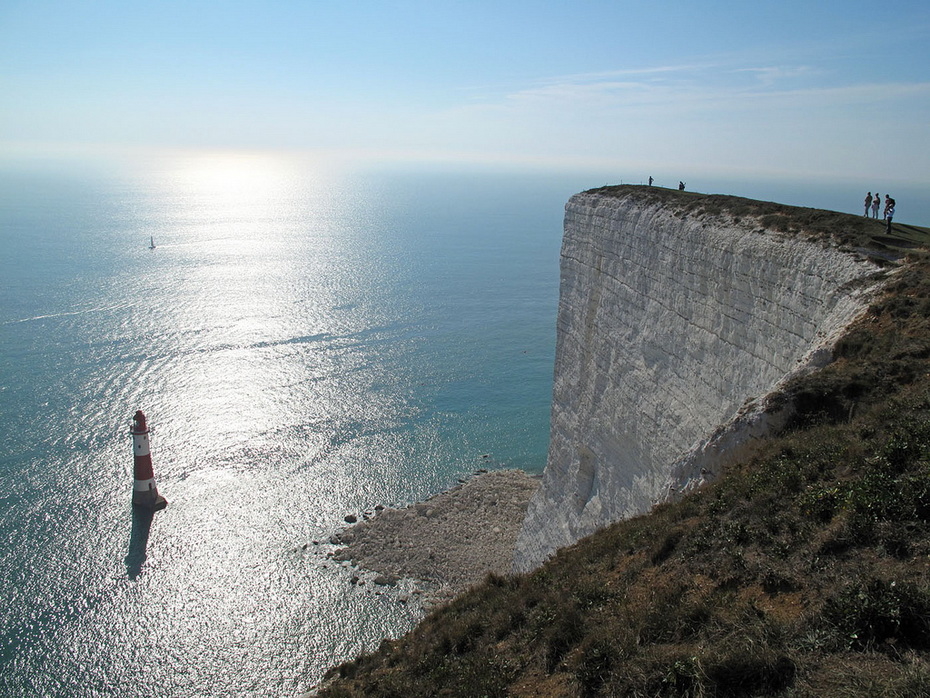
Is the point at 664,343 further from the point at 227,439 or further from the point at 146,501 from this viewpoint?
the point at 227,439

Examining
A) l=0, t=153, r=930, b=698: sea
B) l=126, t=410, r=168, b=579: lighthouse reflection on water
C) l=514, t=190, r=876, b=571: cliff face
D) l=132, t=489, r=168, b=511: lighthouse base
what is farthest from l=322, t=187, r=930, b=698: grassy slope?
l=132, t=489, r=168, b=511: lighthouse base

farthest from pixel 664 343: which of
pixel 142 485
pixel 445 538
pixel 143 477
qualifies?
pixel 142 485

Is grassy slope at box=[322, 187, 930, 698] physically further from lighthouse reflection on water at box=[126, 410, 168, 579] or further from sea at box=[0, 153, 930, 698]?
lighthouse reflection on water at box=[126, 410, 168, 579]

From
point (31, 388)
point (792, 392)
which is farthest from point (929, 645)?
point (31, 388)

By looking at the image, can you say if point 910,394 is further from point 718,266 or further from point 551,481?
point 551,481

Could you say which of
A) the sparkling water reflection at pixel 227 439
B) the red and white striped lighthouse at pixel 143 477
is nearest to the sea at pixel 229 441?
the sparkling water reflection at pixel 227 439
